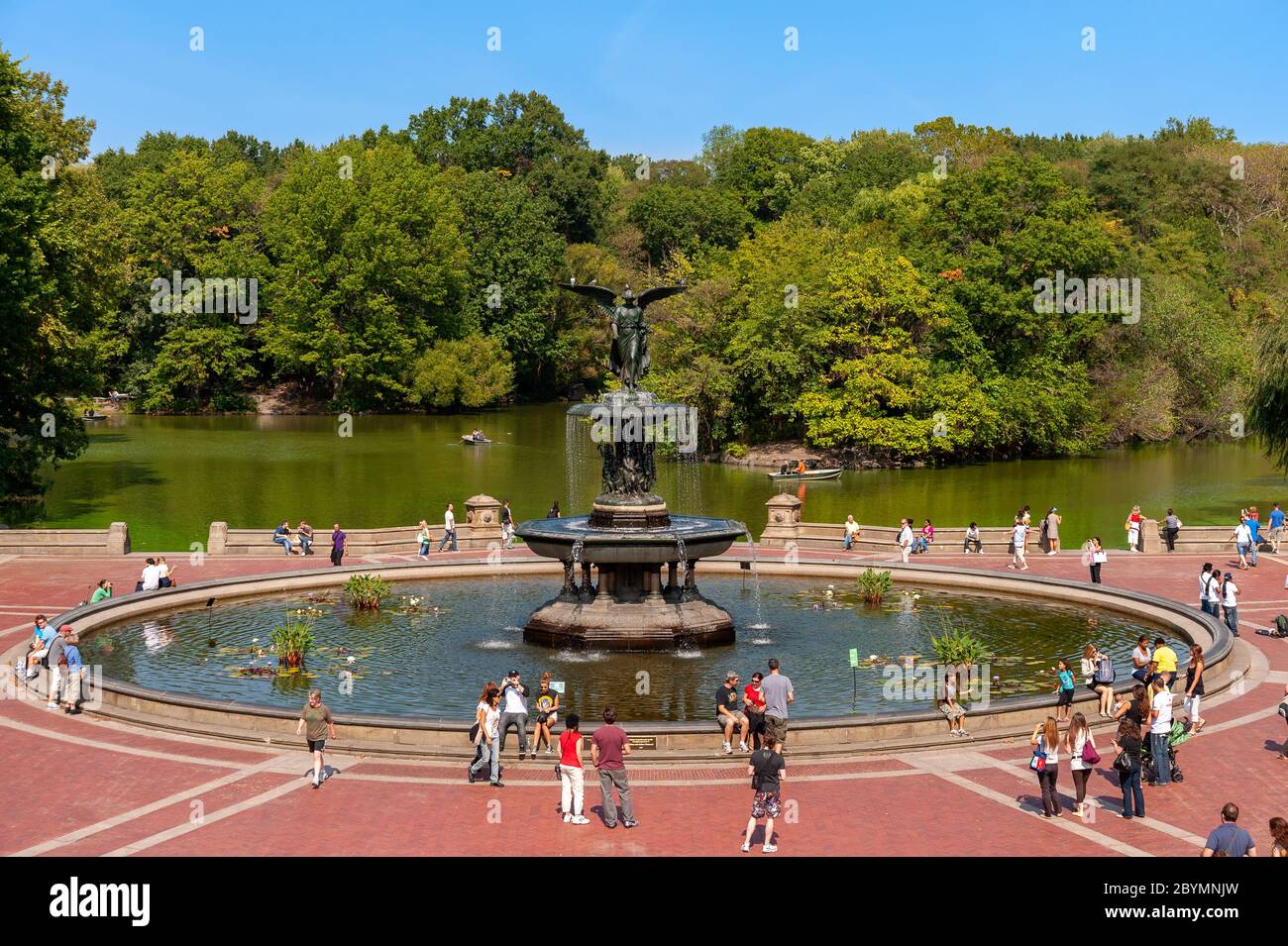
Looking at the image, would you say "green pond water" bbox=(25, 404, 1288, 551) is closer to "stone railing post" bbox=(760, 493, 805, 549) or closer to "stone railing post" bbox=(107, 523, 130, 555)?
"stone railing post" bbox=(107, 523, 130, 555)

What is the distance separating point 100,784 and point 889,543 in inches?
1154

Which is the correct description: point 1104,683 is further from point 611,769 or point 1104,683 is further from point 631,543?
point 631,543

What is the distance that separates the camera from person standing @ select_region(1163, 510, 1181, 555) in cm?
4319

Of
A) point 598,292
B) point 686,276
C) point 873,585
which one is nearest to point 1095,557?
point 873,585

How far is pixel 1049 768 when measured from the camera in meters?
18.5

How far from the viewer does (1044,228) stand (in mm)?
82000

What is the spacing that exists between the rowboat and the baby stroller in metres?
52.1

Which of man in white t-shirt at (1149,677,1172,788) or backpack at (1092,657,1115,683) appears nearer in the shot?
man in white t-shirt at (1149,677,1172,788)

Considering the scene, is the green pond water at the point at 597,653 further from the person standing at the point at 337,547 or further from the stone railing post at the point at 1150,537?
the stone railing post at the point at 1150,537

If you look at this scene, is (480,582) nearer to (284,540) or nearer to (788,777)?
(284,540)

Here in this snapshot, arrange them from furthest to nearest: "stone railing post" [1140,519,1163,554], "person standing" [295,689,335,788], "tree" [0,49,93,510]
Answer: "tree" [0,49,93,510]
"stone railing post" [1140,519,1163,554]
"person standing" [295,689,335,788]

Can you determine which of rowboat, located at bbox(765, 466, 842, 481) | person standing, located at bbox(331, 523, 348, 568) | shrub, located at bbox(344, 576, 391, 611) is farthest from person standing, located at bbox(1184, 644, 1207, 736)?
rowboat, located at bbox(765, 466, 842, 481)

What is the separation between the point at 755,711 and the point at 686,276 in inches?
2865

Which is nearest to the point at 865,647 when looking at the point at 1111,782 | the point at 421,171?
the point at 1111,782
